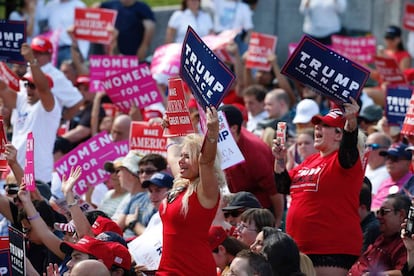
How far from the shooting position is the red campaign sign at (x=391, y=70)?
14836 mm

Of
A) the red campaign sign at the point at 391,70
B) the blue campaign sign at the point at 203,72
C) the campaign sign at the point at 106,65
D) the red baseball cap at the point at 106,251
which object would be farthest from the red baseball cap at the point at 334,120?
the campaign sign at the point at 106,65

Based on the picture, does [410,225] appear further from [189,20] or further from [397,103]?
[189,20]

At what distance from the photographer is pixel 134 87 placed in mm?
13781

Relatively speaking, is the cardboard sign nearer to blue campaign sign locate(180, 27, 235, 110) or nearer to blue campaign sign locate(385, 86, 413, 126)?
blue campaign sign locate(385, 86, 413, 126)

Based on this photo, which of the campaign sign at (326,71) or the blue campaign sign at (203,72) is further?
the campaign sign at (326,71)

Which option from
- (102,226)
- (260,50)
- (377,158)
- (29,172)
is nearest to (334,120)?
(102,226)

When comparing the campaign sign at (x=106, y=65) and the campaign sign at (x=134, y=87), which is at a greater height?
the campaign sign at (x=134, y=87)

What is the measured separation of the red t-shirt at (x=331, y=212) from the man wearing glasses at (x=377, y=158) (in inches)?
97.5

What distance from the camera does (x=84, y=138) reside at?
15289mm

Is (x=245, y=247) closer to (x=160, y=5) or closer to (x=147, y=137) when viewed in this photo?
(x=147, y=137)

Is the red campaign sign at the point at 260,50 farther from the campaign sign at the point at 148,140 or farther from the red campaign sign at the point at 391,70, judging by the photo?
the campaign sign at the point at 148,140

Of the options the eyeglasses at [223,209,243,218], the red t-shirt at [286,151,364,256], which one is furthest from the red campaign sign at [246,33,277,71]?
the red t-shirt at [286,151,364,256]

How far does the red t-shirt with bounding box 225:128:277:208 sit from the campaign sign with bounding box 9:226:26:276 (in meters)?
2.68

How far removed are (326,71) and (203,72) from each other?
108 centimetres
